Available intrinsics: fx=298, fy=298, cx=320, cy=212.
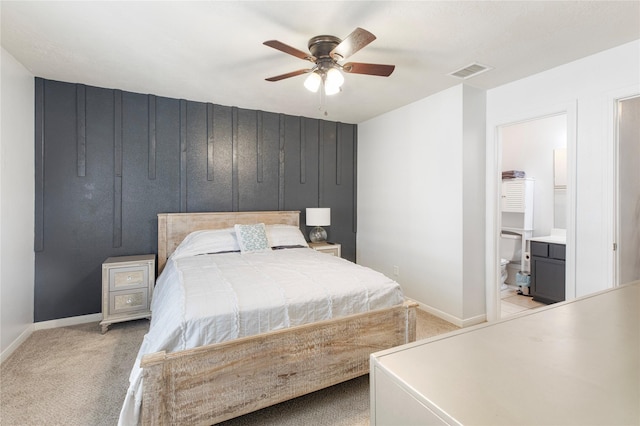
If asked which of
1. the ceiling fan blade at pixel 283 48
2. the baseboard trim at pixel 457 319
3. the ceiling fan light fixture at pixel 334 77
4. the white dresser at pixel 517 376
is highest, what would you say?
the ceiling fan blade at pixel 283 48

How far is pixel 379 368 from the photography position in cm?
68

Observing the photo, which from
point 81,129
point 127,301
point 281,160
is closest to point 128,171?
point 81,129

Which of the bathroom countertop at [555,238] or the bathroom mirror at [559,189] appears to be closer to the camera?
the bathroom countertop at [555,238]

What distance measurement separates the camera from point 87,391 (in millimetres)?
2035

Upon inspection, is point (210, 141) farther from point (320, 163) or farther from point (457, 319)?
point (457, 319)

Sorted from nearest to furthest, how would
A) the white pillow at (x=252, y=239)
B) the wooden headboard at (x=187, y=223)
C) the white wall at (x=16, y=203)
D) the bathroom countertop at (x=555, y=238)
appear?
the white wall at (x=16, y=203) → the white pillow at (x=252, y=239) → the wooden headboard at (x=187, y=223) → the bathroom countertop at (x=555, y=238)

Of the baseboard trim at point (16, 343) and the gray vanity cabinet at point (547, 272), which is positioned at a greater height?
the gray vanity cabinet at point (547, 272)

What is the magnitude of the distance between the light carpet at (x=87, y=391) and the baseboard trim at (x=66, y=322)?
17 centimetres

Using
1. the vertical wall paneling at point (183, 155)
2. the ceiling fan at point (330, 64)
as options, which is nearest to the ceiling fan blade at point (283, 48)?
the ceiling fan at point (330, 64)

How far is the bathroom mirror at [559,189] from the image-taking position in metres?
4.04

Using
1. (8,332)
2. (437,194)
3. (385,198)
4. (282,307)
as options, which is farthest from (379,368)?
(385,198)

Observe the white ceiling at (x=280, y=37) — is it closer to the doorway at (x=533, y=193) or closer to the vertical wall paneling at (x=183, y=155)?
the vertical wall paneling at (x=183, y=155)

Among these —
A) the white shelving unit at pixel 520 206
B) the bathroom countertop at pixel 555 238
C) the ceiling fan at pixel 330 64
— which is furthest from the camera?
the white shelving unit at pixel 520 206

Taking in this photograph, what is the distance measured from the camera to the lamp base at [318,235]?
4184mm
